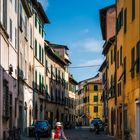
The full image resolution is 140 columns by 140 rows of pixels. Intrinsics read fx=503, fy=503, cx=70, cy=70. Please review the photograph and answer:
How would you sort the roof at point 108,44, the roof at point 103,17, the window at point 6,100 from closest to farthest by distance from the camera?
the window at point 6,100 < the roof at point 108,44 < the roof at point 103,17

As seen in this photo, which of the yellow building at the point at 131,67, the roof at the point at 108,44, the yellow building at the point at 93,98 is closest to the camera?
the yellow building at the point at 131,67

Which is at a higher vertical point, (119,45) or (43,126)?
(119,45)

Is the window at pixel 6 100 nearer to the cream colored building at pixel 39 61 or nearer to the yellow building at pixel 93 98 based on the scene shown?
the cream colored building at pixel 39 61

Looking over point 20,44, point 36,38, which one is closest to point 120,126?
point 20,44

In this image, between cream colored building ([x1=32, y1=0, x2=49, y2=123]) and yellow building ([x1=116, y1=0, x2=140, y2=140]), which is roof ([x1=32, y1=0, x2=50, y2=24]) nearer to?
cream colored building ([x1=32, y1=0, x2=49, y2=123])

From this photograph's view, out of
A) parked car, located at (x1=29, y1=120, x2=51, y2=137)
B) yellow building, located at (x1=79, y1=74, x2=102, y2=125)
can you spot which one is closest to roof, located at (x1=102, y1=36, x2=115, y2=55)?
parked car, located at (x1=29, y1=120, x2=51, y2=137)

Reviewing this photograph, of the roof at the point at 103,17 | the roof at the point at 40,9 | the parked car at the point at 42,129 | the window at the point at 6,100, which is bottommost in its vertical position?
the parked car at the point at 42,129

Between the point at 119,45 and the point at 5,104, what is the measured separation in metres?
13.3

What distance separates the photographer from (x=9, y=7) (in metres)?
34.8

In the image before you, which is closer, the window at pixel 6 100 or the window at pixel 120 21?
the window at pixel 6 100

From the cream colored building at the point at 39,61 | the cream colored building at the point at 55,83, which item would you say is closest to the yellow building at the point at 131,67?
the cream colored building at the point at 39,61

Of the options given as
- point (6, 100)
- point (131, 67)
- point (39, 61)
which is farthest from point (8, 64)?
point (39, 61)

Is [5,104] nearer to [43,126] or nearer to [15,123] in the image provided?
[15,123]

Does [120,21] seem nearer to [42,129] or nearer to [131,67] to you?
[131,67]
